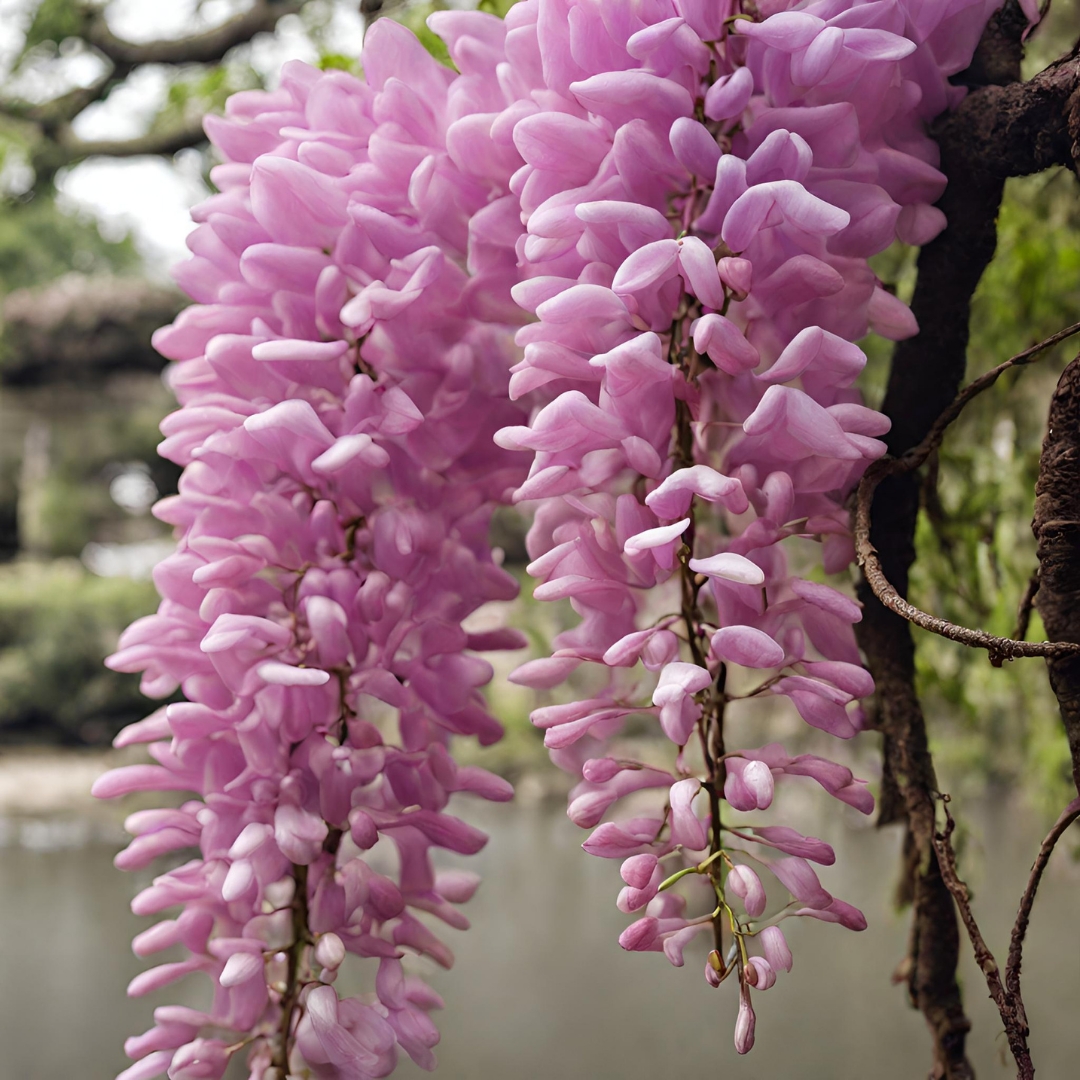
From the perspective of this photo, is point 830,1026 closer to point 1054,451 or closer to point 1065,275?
point 1065,275

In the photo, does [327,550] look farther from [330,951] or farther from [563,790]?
[563,790]

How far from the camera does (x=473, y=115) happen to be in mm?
284

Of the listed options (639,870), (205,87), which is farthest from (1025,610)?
(205,87)

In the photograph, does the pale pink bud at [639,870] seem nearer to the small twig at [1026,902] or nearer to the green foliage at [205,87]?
the small twig at [1026,902]

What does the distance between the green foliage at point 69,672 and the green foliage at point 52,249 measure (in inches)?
126

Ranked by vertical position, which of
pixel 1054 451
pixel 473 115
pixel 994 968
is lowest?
pixel 994 968

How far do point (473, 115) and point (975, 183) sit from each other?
0.49ft

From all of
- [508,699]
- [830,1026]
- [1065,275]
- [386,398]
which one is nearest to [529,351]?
[386,398]

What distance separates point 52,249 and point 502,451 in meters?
7.28

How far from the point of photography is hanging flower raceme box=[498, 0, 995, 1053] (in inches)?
9.4

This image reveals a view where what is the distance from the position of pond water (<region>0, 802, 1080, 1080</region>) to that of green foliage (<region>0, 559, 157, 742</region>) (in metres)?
1.39

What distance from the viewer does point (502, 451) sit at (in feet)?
1.09

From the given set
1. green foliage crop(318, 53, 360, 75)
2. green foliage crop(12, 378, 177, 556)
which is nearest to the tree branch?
green foliage crop(318, 53, 360, 75)

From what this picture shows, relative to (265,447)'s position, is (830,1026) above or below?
below
